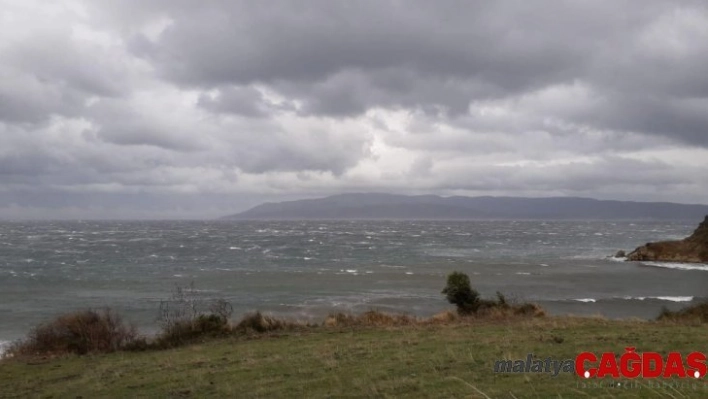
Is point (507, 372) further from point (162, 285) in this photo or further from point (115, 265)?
point (115, 265)

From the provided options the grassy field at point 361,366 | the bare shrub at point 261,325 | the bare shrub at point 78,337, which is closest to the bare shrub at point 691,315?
the grassy field at point 361,366

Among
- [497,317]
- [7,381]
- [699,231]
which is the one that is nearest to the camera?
[7,381]

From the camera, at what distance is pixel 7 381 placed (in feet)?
52.6

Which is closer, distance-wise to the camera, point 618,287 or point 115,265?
point 618,287

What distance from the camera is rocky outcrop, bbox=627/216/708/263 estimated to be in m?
87.1

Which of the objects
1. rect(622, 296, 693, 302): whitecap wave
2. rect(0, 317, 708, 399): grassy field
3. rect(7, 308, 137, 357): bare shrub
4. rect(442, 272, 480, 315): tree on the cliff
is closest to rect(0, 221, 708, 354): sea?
rect(622, 296, 693, 302): whitecap wave

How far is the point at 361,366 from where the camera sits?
13969 millimetres

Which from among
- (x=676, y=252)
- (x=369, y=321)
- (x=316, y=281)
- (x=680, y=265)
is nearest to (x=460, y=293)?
(x=369, y=321)

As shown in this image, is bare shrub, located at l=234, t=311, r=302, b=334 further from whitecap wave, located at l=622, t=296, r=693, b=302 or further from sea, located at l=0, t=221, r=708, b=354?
whitecap wave, located at l=622, t=296, r=693, b=302

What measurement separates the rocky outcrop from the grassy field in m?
74.6

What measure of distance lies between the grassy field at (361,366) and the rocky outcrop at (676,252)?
2935 inches

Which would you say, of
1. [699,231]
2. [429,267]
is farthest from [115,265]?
[699,231]

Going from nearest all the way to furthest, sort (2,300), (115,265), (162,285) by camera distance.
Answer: (2,300) < (162,285) < (115,265)

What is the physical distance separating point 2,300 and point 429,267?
1735 inches
